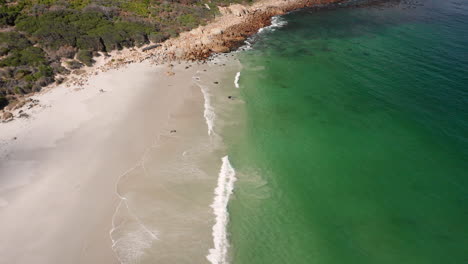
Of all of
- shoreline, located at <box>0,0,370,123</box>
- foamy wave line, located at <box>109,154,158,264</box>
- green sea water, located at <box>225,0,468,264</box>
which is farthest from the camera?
shoreline, located at <box>0,0,370,123</box>

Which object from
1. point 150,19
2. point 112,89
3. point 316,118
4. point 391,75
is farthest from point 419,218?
point 150,19

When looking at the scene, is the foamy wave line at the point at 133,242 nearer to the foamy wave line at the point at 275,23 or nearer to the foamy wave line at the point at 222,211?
the foamy wave line at the point at 222,211

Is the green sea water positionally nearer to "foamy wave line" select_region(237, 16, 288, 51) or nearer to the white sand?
"foamy wave line" select_region(237, 16, 288, 51)

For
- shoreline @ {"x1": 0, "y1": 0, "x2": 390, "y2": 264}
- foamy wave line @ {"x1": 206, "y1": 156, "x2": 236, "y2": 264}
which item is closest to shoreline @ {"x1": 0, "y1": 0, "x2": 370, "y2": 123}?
shoreline @ {"x1": 0, "y1": 0, "x2": 390, "y2": 264}

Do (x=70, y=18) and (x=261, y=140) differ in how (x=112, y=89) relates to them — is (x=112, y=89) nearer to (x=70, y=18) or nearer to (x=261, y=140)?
A: (x=261, y=140)

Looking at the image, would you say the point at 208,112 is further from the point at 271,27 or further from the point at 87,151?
→ the point at 271,27
